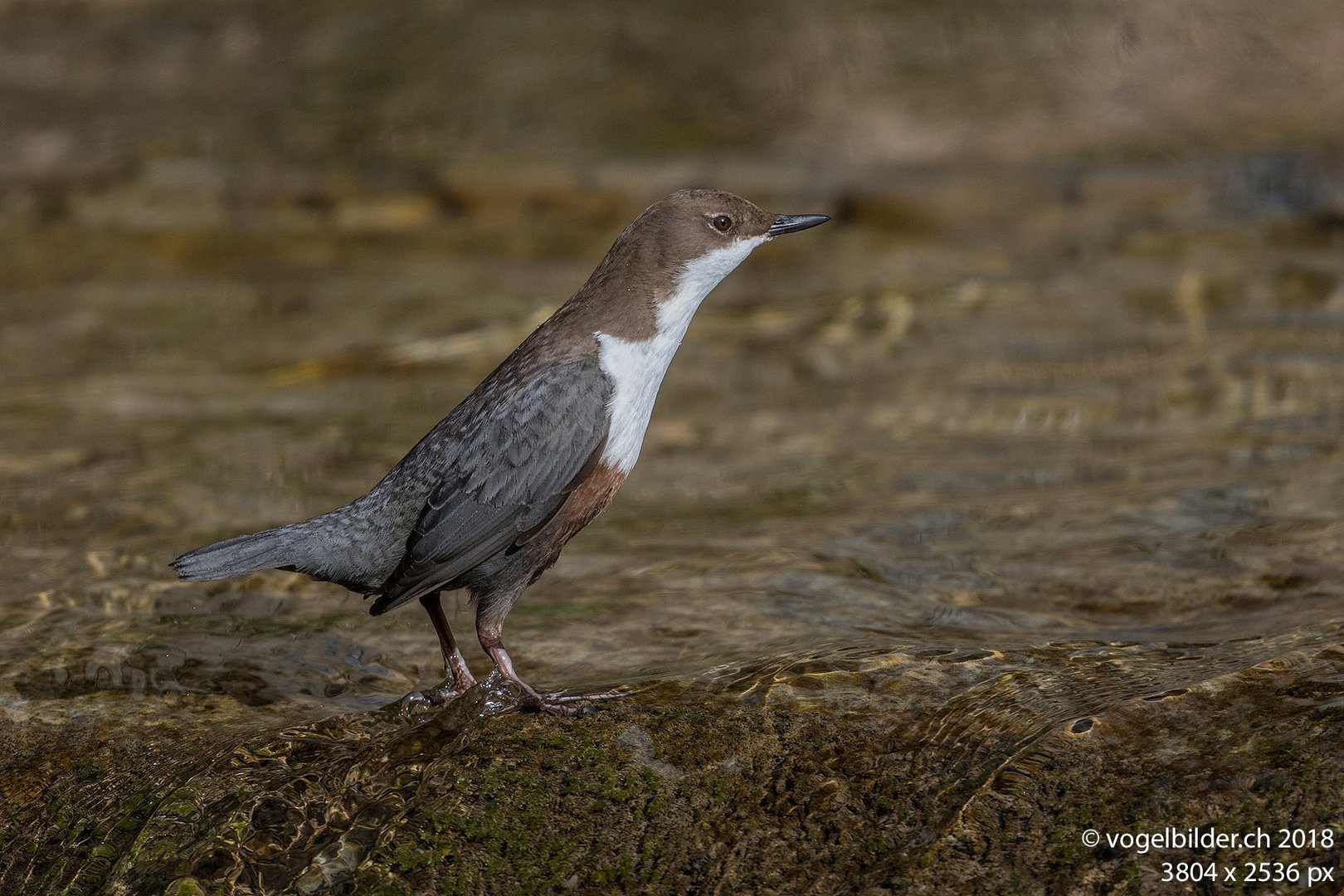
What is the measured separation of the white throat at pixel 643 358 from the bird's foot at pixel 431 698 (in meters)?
0.71

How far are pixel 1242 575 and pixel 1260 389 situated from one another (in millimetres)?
2350

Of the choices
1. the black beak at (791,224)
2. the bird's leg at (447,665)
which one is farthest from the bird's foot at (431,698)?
the black beak at (791,224)

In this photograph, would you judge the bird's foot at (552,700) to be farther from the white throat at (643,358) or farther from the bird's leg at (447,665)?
the white throat at (643,358)

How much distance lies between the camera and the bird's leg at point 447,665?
12.5ft

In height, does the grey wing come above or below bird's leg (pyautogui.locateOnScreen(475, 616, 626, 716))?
above

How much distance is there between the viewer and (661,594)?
4.58m

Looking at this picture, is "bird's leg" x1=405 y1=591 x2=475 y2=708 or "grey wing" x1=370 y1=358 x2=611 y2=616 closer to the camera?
"grey wing" x1=370 y1=358 x2=611 y2=616

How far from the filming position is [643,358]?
385cm

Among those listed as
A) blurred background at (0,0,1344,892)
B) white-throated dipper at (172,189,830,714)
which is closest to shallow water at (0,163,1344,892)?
blurred background at (0,0,1344,892)

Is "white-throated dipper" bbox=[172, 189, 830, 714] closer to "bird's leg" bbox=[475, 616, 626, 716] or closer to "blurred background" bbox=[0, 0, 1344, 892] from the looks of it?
"bird's leg" bbox=[475, 616, 626, 716]

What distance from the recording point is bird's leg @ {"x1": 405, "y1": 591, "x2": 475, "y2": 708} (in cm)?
380

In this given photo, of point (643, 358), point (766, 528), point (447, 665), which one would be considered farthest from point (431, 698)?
point (766, 528)

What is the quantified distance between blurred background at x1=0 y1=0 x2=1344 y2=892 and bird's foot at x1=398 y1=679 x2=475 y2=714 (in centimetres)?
18

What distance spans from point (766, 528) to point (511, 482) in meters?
1.78
